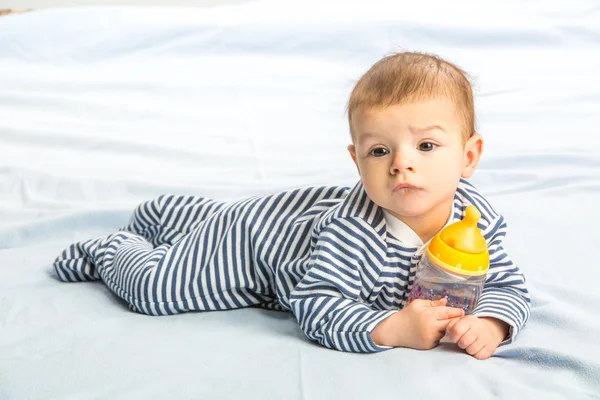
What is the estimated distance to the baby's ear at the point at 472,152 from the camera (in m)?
1.03

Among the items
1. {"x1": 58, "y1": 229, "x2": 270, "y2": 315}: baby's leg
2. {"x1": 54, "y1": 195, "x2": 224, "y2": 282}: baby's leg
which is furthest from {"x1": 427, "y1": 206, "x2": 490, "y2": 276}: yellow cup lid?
{"x1": 54, "y1": 195, "x2": 224, "y2": 282}: baby's leg

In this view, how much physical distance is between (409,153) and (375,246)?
138 millimetres

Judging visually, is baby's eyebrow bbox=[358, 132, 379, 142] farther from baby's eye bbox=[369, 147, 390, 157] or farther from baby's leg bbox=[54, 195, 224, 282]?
baby's leg bbox=[54, 195, 224, 282]

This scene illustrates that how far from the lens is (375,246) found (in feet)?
3.37

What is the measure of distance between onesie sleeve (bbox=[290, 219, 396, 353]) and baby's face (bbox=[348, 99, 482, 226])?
62 mm

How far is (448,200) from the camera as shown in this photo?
3.42 ft

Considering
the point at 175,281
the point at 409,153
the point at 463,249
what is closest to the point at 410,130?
the point at 409,153

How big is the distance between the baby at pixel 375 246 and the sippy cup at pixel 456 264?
2 centimetres

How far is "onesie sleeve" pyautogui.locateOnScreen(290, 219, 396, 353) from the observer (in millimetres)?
987

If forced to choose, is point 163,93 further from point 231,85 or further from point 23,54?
point 23,54

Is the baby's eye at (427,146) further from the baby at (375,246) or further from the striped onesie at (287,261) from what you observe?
the striped onesie at (287,261)

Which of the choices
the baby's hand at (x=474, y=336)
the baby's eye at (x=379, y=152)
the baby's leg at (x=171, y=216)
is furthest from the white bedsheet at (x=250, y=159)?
the baby's eye at (x=379, y=152)

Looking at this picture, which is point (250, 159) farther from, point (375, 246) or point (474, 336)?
point (474, 336)

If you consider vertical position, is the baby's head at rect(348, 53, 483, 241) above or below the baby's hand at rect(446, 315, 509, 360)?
above
